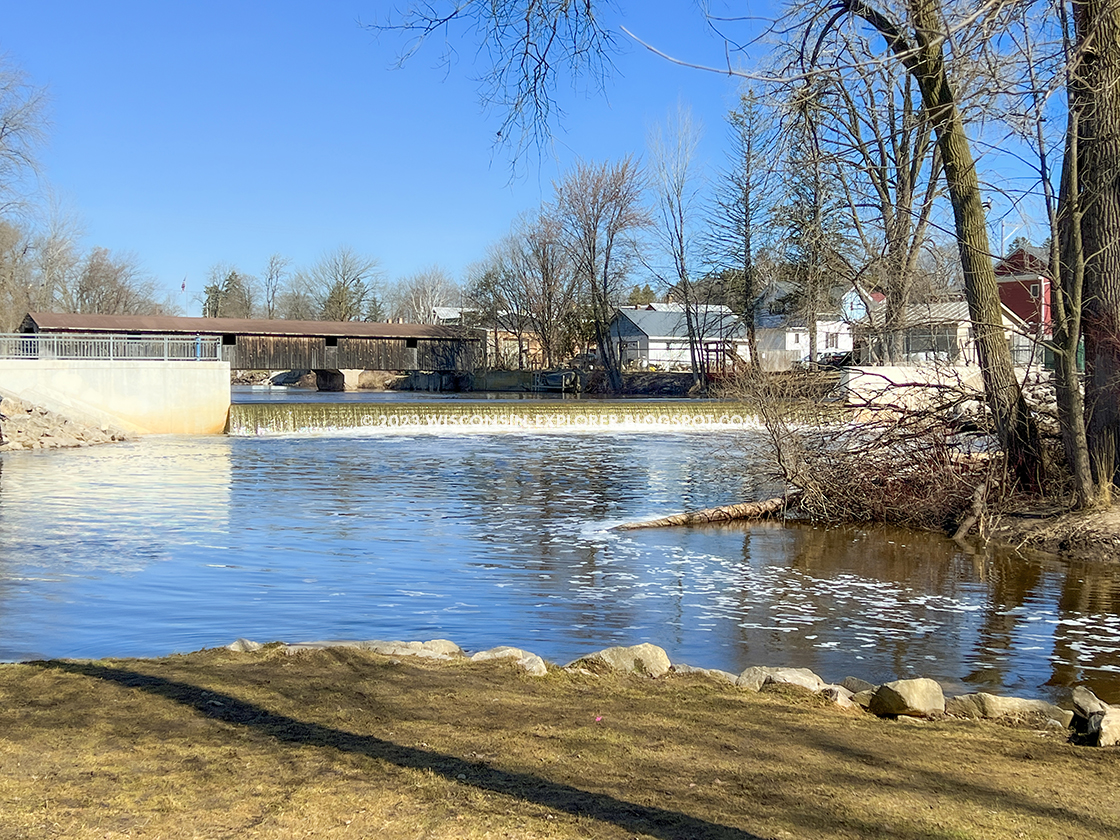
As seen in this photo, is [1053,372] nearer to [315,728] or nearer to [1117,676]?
[1117,676]

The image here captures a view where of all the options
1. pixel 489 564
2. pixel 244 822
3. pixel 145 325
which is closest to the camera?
pixel 244 822

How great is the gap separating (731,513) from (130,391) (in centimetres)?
A: 1963

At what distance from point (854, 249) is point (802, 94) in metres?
26.0

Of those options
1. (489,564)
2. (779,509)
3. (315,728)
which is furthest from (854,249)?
(315,728)

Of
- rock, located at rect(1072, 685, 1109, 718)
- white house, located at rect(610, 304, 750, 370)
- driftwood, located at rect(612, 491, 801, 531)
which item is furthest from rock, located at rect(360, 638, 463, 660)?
white house, located at rect(610, 304, 750, 370)

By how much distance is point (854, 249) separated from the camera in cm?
3294

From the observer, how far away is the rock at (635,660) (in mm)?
5699

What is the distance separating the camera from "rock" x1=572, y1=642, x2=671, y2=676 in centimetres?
570

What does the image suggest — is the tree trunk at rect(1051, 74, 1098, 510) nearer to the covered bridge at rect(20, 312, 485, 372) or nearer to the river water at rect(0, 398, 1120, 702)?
the river water at rect(0, 398, 1120, 702)

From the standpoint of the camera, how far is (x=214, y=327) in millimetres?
56531

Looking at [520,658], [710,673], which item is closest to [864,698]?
[710,673]

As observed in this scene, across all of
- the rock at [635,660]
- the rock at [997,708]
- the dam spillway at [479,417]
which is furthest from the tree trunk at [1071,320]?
the dam spillway at [479,417]

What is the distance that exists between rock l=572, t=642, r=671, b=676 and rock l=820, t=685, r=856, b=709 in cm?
88

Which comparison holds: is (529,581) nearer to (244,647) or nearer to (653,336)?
(244,647)
